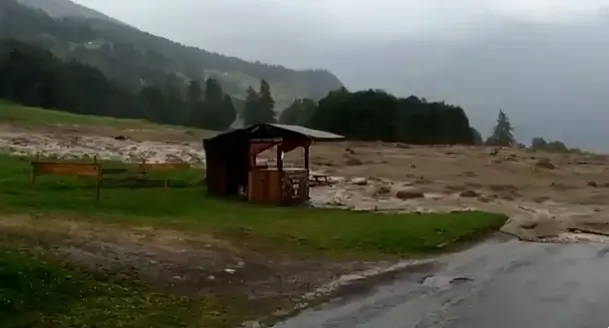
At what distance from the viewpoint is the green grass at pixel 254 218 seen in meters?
20.1

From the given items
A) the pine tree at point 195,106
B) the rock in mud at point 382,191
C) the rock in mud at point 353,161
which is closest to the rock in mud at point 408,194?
the rock in mud at point 382,191

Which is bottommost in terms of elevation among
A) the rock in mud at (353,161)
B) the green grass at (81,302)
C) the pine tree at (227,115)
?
the green grass at (81,302)

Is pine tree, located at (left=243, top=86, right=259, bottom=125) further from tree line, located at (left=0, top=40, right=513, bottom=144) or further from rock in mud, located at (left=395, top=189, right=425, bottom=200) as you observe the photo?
rock in mud, located at (left=395, top=189, right=425, bottom=200)

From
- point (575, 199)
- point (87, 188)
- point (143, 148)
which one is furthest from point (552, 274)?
point (143, 148)

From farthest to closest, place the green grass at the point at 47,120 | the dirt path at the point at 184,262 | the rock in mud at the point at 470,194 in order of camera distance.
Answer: the green grass at the point at 47,120
the rock in mud at the point at 470,194
the dirt path at the point at 184,262

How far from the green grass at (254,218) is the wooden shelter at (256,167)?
3.97 ft

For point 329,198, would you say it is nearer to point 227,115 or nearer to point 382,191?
point 382,191

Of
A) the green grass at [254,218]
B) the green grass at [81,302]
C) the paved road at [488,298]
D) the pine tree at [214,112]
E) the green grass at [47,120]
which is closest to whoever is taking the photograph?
the green grass at [81,302]

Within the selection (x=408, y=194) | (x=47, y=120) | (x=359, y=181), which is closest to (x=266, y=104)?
(x=47, y=120)

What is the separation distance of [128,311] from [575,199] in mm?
30275

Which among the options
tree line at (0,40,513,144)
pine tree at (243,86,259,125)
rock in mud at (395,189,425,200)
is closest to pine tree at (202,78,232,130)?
tree line at (0,40,513,144)

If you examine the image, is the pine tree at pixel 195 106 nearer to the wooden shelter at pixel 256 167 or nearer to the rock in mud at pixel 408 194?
the rock in mud at pixel 408 194

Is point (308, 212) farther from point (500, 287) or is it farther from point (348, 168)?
point (348, 168)

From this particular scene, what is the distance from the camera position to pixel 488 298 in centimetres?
1466
